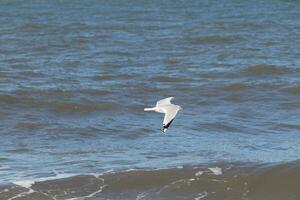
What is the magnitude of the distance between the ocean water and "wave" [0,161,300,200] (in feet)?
Answer: 0.06

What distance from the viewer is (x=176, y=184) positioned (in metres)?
8.85

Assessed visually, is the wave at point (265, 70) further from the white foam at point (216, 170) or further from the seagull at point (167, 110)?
the white foam at point (216, 170)

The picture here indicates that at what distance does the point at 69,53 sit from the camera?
1917 centimetres

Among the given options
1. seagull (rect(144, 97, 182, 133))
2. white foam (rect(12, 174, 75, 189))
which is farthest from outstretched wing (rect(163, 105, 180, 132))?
white foam (rect(12, 174, 75, 189))

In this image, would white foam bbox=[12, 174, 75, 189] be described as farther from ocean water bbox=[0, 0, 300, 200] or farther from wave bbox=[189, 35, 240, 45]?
wave bbox=[189, 35, 240, 45]

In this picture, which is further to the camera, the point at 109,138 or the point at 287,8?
the point at 287,8

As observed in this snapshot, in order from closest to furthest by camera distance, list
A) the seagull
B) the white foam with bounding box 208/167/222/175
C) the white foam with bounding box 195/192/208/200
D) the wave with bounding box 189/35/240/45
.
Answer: the white foam with bounding box 195/192/208/200 < the seagull < the white foam with bounding box 208/167/222/175 < the wave with bounding box 189/35/240/45

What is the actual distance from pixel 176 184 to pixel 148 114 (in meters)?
3.64

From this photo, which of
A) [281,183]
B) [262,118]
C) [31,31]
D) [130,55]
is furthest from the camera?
[31,31]

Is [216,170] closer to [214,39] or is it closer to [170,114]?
[170,114]

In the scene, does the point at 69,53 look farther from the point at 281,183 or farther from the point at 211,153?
the point at 281,183

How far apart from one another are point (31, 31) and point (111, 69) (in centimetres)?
757

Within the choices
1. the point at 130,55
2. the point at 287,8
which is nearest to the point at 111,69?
the point at 130,55

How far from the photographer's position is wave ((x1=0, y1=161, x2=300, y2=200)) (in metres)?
8.49
